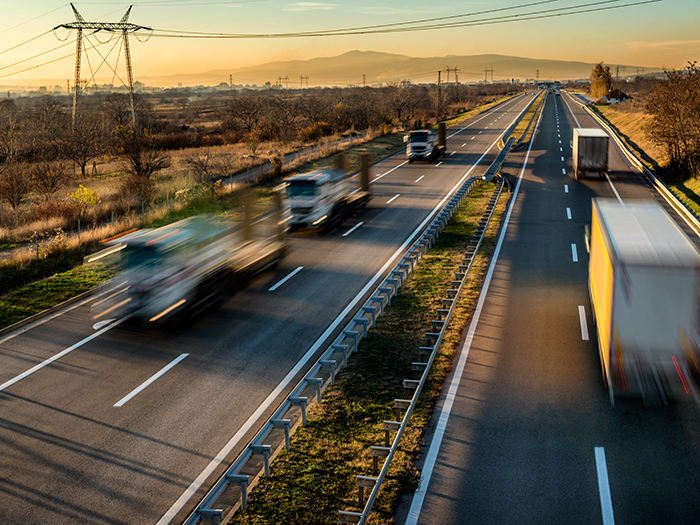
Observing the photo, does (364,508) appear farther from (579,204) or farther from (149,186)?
(149,186)

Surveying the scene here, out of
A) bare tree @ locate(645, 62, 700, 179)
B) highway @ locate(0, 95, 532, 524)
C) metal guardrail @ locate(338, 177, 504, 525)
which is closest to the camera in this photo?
metal guardrail @ locate(338, 177, 504, 525)

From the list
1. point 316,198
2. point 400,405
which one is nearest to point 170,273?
point 400,405

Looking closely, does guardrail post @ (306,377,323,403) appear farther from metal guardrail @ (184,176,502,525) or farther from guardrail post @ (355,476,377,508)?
guardrail post @ (355,476,377,508)

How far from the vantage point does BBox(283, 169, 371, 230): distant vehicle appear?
20734mm

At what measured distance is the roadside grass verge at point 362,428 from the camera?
23.1ft

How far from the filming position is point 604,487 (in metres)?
7.16

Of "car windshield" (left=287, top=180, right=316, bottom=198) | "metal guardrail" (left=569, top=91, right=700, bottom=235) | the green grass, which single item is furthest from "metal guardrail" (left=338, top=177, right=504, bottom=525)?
the green grass

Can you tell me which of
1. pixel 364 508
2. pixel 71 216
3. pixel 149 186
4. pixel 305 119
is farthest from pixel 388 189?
pixel 305 119

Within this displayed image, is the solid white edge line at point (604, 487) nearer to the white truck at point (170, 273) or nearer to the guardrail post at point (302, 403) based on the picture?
the guardrail post at point (302, 403)

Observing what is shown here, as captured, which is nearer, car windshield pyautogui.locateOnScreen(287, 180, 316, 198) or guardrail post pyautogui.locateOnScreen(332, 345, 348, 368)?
guardrail post pyautogui.locateOnScreen(332, 345, 348, 368)

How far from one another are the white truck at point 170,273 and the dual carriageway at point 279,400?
0.57 m

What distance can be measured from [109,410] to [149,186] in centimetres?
2355

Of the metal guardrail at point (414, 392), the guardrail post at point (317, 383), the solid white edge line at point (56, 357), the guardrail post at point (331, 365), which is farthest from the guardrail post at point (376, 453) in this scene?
the solid white edge line at point (56, 357)

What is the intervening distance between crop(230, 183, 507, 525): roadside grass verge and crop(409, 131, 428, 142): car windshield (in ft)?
86.7
